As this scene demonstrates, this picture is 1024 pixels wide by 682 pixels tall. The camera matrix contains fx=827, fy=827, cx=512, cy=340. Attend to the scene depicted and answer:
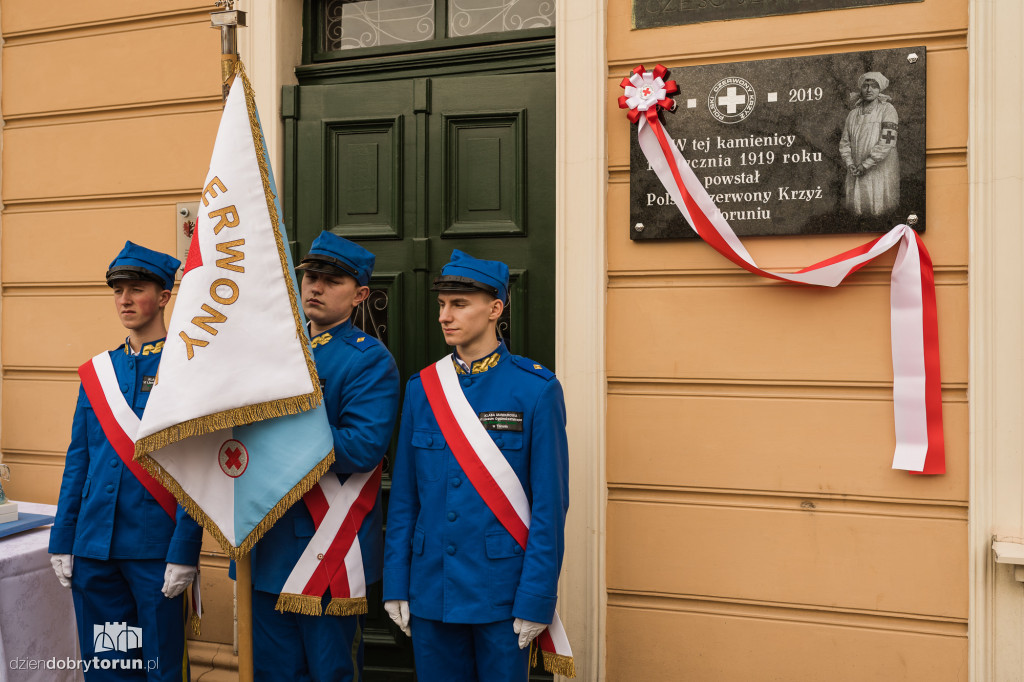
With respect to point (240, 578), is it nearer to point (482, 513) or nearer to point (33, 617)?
point (482, 513)

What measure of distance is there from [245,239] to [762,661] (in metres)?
2.44

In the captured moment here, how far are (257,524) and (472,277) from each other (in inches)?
39.6

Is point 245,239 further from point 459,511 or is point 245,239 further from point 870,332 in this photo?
point 870,332

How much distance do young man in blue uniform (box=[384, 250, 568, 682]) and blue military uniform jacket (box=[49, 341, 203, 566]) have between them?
803 millimetres

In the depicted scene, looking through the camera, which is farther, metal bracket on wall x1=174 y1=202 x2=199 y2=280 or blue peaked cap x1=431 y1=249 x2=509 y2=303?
metal bracket on wall x1=174 y1=202 x2=199 y2=280

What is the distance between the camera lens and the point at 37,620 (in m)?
3.32

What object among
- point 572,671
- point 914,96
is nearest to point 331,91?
point 914,96

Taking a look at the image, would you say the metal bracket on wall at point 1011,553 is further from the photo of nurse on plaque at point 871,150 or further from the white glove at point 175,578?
the white glove at point 175,578

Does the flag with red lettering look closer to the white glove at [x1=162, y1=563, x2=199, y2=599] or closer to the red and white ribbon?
the white glove at [x1=162, y1=563, x2=199, y2=599]

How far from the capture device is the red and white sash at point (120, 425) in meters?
2.94

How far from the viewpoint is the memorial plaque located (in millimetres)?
3035

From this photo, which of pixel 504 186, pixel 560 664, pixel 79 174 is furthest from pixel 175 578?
pixel 79 174

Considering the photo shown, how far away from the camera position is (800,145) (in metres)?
3.14

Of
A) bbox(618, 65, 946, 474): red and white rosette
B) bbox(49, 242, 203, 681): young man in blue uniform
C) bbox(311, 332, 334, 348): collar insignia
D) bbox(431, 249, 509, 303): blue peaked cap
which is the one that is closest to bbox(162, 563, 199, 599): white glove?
bbox(49, 242, 203, 681): young man in blue uniform
